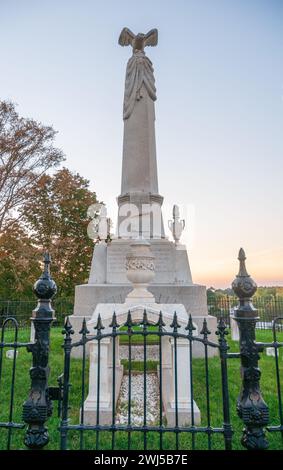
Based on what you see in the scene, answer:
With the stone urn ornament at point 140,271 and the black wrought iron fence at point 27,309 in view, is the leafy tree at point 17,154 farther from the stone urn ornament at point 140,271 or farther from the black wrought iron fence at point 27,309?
the stone urn ornament at point 140,271

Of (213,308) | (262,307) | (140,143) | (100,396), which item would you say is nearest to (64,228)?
(213,308)

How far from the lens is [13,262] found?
61.0ft

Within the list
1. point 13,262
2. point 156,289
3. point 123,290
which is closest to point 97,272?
point 123,290

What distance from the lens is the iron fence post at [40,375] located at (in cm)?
240

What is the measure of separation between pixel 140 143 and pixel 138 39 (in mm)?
4817

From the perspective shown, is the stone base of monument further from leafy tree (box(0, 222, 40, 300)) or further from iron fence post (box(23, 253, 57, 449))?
leafy tree (box(0, 222, 40, 300))

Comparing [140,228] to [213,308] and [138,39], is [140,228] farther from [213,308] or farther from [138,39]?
[213,308]

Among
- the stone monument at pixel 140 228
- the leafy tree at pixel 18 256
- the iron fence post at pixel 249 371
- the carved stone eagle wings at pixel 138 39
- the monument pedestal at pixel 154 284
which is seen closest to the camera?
the iron fence post at pixel 249 371

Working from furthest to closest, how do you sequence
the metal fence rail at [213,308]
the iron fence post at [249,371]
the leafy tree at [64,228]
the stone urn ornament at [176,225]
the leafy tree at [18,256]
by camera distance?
the leafy tree at [64,228] → the leafy tree at [18,256] → the metal fence rail at [213,308] → the stone urn ornament at [176,225] → the iron fence post at [249,371]

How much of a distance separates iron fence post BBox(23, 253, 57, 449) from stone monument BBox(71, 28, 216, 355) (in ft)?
17.0

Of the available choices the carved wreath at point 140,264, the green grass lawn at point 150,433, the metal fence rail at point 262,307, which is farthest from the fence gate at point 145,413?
the metal fence rail at point 262,307

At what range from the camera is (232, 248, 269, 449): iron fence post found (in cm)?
235
